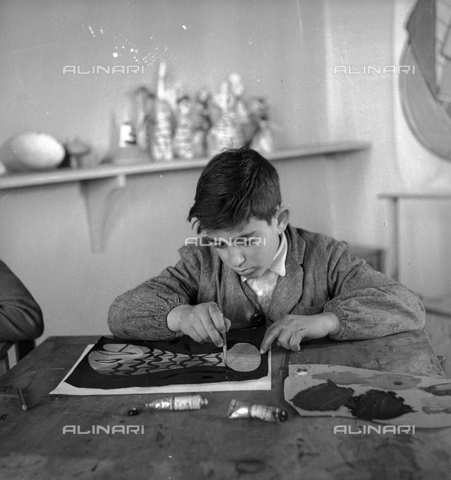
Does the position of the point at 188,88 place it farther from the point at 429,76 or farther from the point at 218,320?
the point at 218,320

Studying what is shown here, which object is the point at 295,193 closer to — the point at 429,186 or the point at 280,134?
the point at 280,134

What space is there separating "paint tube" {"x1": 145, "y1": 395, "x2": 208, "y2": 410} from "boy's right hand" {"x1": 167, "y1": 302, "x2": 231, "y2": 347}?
9.3 inches

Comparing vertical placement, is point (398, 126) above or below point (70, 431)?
above

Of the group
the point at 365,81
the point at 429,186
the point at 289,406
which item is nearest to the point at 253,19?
the point at 365,81

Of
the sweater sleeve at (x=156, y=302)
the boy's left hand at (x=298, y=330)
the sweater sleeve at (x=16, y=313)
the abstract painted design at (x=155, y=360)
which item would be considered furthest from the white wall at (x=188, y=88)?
the boy's left hand at (x=298, y=330)

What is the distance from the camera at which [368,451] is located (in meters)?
0.71

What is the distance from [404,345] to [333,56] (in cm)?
155

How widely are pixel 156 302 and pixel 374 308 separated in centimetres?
46

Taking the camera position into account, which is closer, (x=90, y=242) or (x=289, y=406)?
(x=289, y=406)

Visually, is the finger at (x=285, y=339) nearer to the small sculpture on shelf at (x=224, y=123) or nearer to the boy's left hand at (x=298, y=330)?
the boy's left hand at (x=298, y=330)

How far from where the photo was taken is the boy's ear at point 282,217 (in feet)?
4.16

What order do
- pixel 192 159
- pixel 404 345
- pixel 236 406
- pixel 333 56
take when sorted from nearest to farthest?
pixel 236 406
pixel 404 345
pixel 192 159
pixel 333 56

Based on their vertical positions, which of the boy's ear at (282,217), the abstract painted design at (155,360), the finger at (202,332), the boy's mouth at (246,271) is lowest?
the abstract painted design at (155,360)

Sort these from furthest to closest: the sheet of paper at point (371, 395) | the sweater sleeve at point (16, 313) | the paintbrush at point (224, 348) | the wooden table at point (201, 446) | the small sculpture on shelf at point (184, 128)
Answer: the small sculpture on shelf at point (184, 128), the sweater sleeve at point (16, 313), the paintbrush at point (224, 348), the sheet of paper at point (371, 395), the wooden table at point (201, 446)
